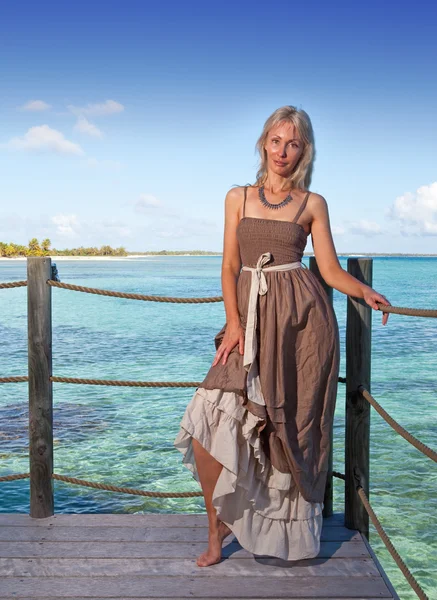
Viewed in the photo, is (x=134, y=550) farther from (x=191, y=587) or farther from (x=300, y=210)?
(x=300, y=210)

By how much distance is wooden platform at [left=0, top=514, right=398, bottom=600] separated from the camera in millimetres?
2020

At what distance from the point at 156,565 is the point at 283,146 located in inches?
59.3

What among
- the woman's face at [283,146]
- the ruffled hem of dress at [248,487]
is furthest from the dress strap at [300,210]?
the ruffled hem of dress at [248,487]

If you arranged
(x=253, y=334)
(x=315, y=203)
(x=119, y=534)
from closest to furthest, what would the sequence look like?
1. (x=253, y=334)
2. (x=315, y=203)
3. (x=119, y=534)

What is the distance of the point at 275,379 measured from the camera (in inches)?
85.6

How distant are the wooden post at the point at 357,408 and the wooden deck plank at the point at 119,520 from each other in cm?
11

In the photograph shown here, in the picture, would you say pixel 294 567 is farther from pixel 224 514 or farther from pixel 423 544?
pixel 423 544

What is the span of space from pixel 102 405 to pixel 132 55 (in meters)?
28.5

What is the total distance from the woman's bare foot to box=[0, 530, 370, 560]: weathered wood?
68 mm

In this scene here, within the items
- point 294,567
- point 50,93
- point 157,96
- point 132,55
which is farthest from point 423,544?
point 50,93

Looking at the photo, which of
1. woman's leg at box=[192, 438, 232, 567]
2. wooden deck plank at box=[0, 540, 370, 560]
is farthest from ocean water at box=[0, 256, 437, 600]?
woman's leg at box=[192, 438, 232, 567]

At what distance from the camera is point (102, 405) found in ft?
25.3

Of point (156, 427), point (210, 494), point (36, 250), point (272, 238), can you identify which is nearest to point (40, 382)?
point (210, 494)

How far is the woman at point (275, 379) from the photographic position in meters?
2.16
